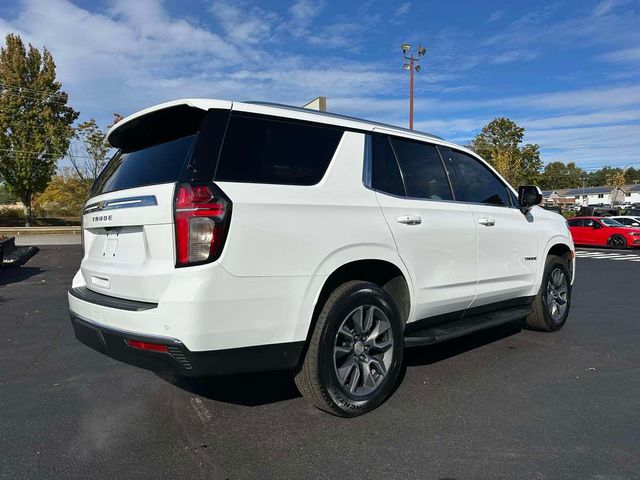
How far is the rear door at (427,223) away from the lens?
3.61m

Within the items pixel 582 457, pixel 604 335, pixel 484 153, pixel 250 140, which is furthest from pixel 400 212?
pixel 484 153

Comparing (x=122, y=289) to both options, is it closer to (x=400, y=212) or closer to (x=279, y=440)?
(x=279, y=440)

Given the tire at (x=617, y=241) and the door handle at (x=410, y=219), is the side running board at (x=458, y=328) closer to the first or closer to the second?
the door handle at (x=410, y=219)

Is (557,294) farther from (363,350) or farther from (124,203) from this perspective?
(124,203)

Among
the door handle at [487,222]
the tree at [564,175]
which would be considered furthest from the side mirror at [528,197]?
the tree at [564,175]

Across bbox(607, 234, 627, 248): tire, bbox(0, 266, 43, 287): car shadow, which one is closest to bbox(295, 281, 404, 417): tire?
bbox(0, 266, 43, 287): car shadow

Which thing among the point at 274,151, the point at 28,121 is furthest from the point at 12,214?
the point at 274,151

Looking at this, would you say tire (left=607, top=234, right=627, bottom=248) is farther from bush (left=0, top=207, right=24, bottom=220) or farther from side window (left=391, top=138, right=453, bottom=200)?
bush (left=0, top=207, right=24, bottom=220)

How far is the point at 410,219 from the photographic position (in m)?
3.64

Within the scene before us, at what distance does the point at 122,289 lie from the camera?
3016 mm

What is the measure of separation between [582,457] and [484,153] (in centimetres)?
5478

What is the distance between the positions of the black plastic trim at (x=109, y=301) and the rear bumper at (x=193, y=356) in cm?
14

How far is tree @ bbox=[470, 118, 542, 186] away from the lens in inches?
2068

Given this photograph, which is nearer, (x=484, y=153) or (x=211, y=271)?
(x=211, y=271)
